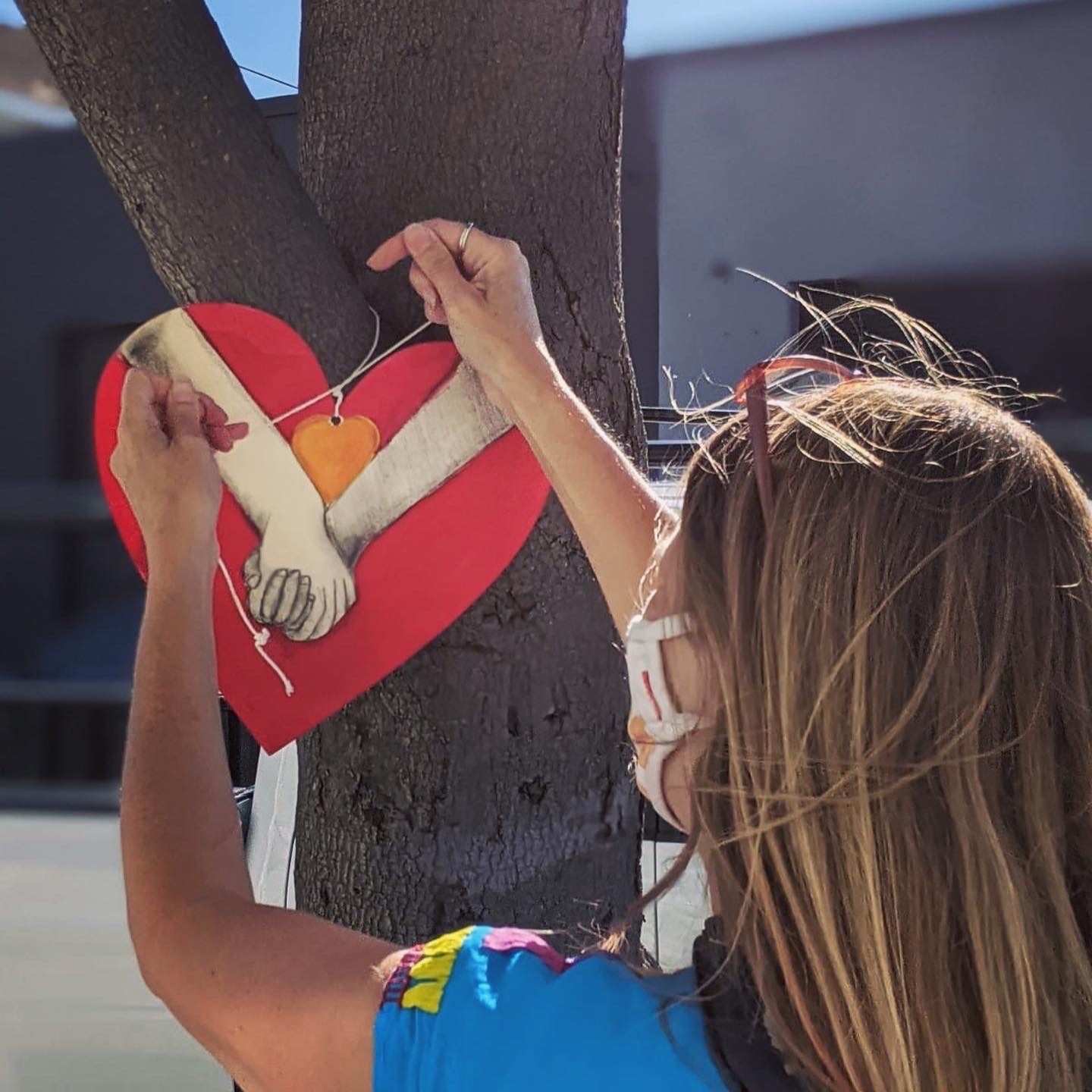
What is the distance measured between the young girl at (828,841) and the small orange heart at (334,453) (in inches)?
19.9

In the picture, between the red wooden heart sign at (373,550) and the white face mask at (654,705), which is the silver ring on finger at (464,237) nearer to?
the red wooden heart sign at (373,550)

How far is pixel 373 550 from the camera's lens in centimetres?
124

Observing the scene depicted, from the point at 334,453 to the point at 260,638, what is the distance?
22 cm

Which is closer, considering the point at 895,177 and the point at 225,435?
the point at 225,435

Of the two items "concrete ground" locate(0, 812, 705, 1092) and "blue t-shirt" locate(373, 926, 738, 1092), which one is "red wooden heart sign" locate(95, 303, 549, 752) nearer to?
"blue t-shirt" locate(373, 926, 738, 1092)

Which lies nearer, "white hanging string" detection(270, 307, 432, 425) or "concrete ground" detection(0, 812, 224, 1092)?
"white hanging string" detection(270, 307, 432, 425)

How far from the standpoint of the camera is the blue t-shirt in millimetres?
688

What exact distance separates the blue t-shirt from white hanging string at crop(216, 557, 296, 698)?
1.79 feet

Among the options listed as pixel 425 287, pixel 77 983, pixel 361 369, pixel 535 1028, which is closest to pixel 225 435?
pixel 361 369

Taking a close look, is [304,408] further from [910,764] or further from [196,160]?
[910,764]

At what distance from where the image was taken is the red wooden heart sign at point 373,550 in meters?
1.21

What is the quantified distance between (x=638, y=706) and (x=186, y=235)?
Answer: 687mm

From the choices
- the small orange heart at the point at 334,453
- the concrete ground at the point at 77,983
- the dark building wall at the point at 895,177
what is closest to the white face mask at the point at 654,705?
the small orange heart at the point at 334,453

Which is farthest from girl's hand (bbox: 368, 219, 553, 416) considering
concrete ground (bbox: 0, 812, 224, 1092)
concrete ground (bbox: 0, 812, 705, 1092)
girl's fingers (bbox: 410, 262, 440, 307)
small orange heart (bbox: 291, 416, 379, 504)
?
concrete ground (bbox: 0, 812, 224, 1092)
